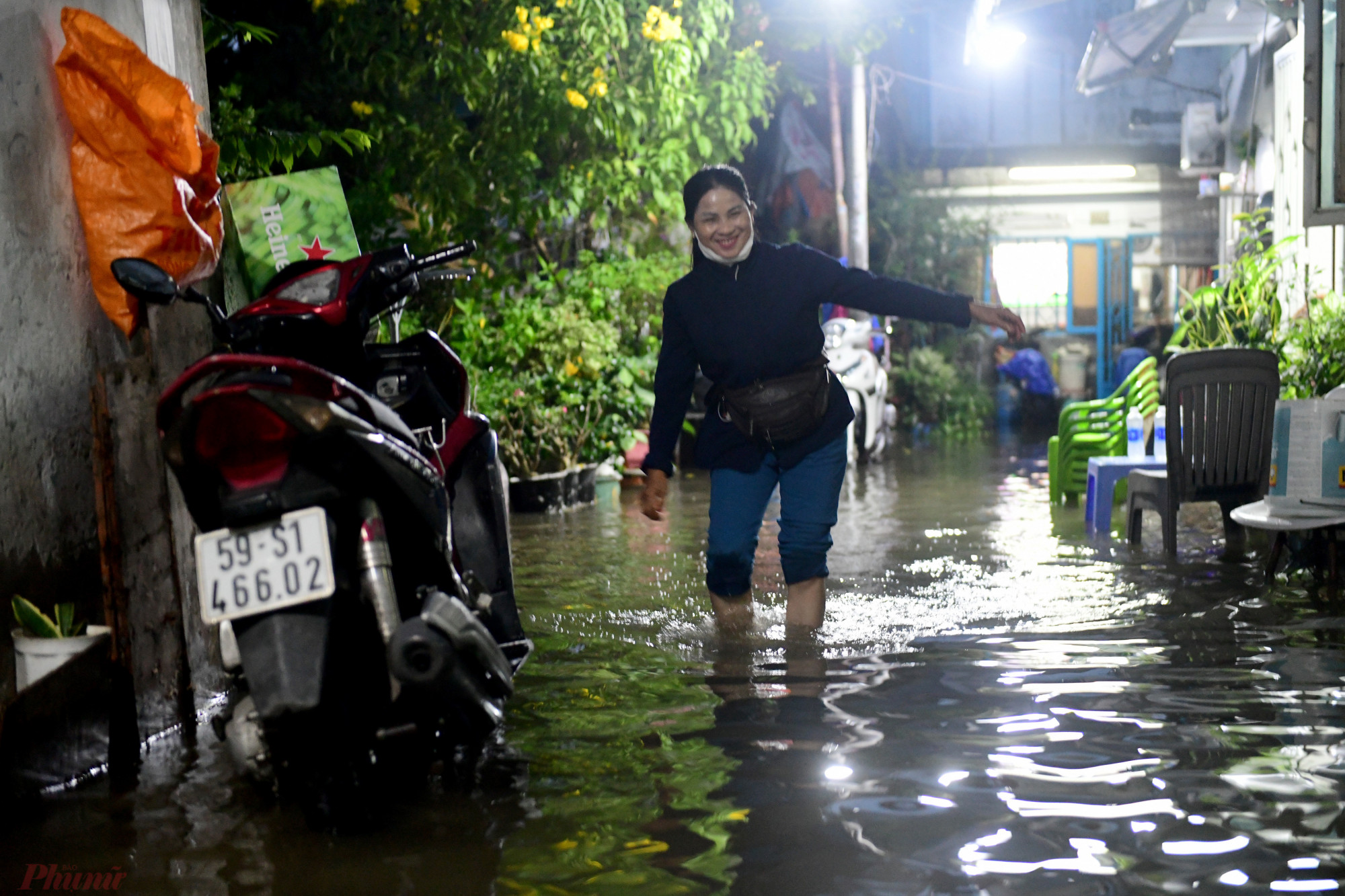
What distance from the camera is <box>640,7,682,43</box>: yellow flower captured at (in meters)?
11.0

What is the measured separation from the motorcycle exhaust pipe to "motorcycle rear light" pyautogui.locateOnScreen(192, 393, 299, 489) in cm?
22

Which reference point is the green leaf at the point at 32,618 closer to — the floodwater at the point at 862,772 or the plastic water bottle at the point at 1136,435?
the floodwater at the point at 862,772

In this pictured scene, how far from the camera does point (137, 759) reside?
3.77 meters

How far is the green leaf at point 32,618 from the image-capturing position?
3549mm

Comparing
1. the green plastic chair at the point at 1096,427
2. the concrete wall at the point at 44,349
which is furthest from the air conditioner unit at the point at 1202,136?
the concrete wall at the point at 44,349

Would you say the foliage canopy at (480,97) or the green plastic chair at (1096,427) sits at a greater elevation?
the foliage canopy at (480,97)

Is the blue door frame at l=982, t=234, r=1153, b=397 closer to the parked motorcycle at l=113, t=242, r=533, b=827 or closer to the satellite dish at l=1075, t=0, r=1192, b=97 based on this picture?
the satellite dish at l=1075, t=0, r=1192, b=97

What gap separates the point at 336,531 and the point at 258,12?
9995mm

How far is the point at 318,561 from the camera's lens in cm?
289

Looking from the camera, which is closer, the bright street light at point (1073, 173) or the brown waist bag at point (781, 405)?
the brown waist bag at point (781, 405)

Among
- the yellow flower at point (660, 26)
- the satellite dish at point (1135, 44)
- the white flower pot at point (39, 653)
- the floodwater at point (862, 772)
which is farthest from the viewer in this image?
the satellite dish at point (1135, 44)

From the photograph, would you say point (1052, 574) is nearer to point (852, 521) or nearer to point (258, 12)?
point (852, 521)

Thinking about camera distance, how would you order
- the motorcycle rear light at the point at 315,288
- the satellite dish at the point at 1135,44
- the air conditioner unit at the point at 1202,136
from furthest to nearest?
the air conditioner unit at the point at 1202,136, the satellite dish at the point at 1135,44, the motorcycle rear light at the point at 315,288

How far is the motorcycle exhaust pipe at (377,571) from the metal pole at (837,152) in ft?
49.6
